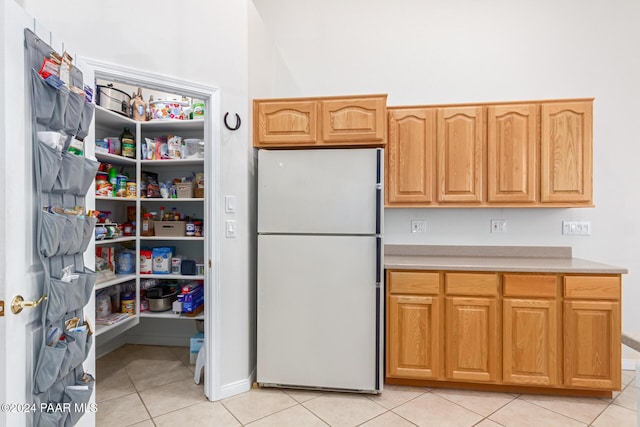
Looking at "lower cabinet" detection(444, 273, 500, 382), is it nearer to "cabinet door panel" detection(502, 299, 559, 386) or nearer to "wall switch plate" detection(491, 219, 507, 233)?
"cabinet door panel" detection(502, 299, 559, 386)

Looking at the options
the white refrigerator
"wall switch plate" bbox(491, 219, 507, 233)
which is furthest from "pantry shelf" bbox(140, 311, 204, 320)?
"wall switch plate" bbox(491, 219, 507, 233)

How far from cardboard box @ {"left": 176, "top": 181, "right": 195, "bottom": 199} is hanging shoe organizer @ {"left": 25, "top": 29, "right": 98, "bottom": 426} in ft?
4.55

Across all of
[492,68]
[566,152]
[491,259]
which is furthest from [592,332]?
[492,68]

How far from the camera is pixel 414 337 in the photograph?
90.1 inches

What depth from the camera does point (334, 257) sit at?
7.32 ft

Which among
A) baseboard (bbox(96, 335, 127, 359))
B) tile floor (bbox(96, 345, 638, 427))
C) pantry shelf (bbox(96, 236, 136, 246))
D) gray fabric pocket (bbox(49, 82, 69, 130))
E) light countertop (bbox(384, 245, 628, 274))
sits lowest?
tile floor (bbox(96, 345, 638, 427))

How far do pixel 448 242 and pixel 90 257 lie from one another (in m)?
2.60

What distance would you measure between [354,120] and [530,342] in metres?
1.96

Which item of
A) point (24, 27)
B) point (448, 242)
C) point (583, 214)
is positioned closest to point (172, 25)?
point (24, 27)

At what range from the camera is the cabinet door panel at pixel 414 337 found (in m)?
2.28

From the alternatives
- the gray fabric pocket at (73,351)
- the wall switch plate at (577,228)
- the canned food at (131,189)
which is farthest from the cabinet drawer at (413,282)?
the canned food at (131,189)

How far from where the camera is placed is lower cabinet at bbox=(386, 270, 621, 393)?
7.04ft

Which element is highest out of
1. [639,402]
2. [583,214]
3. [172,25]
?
[172,25]

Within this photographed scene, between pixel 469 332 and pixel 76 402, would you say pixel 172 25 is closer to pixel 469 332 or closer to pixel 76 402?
pixel 76 402
